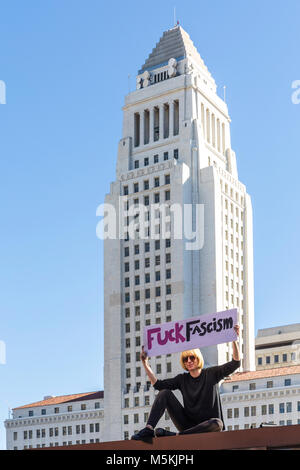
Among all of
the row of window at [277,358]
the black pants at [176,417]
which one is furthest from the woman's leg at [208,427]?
the row of window at [277,358]

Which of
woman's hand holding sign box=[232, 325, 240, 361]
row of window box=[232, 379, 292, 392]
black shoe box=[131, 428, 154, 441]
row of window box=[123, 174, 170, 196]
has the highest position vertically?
row of window box=[123, 174, 170, 196]

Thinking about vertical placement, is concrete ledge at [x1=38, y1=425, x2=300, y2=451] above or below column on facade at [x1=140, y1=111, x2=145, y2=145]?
below

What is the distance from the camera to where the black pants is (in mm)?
19656

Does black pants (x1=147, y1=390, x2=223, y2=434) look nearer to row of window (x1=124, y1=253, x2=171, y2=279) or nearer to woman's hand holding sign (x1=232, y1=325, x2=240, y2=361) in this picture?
woman's hand holding sign (x1=232, y1=325, x2=240, y2=361)

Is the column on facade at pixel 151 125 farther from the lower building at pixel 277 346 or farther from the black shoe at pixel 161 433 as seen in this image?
the black shoe at pixel 161 433

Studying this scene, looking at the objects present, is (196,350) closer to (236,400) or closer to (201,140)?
(236,400)

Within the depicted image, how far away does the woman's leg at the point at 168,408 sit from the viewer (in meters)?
19.9

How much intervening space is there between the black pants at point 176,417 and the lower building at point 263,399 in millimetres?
91856

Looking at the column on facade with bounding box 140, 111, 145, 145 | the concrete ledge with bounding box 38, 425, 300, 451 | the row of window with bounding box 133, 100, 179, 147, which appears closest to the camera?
the concrete ledge with bounding box 38, 425, 300, 451

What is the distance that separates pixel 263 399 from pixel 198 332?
94.8 meters

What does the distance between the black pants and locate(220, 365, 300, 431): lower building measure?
91.9m

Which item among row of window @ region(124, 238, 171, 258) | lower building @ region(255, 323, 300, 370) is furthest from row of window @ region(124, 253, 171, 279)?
lower building @ region(255, 323, 300, 370)

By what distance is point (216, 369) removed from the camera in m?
21.1

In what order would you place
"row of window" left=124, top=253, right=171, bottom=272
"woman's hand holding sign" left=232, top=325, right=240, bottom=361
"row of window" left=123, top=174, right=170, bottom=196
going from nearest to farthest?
1. "woman's hand holding sign" left=232, top=325, right=240, bottom=361
2. "row of window" left=124, top=253, right=171, bottom=272
3. "row of window" left=123, top=174, right=170, bottom=196
